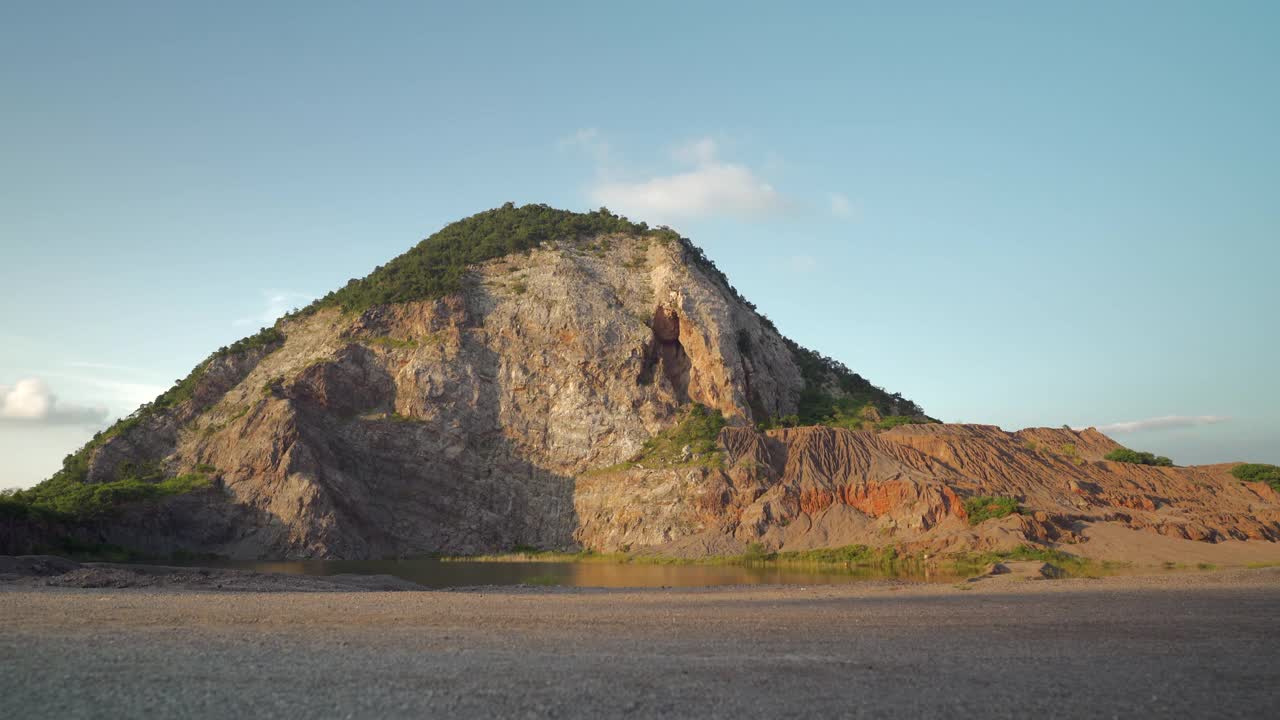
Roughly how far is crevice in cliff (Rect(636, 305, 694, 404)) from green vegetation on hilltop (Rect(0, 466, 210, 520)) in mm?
37691

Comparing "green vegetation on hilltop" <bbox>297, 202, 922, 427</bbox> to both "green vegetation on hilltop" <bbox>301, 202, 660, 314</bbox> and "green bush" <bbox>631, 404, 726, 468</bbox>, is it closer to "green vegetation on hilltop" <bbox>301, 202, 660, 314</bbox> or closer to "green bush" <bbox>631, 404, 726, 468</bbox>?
"green vegetation on hilltop" <bbox>301, 202, 660, 314</bbox>

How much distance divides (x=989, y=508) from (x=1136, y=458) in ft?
61.8

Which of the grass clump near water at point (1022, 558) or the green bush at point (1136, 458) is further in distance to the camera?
the green bush at point (1136, 458)

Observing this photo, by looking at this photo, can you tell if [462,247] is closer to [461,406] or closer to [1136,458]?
[461,406]

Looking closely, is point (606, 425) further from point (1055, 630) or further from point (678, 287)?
point (1055, 630)

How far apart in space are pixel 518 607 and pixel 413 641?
732 cm

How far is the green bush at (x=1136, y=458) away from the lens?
58.2 meters

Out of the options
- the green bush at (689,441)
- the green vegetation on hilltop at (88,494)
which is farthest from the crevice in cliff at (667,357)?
the green vegetation on hilltop at (88,494)

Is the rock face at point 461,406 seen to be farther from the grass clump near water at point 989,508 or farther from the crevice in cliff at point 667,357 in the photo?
the grass clump near water at point 989,508

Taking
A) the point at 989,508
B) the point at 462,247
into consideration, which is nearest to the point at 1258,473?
the point at 989,508

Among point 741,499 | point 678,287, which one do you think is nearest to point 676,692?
point 741,499

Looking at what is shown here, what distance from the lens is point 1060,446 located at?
2421 inches

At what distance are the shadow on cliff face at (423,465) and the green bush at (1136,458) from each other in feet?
138

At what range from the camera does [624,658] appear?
11.9 metres
